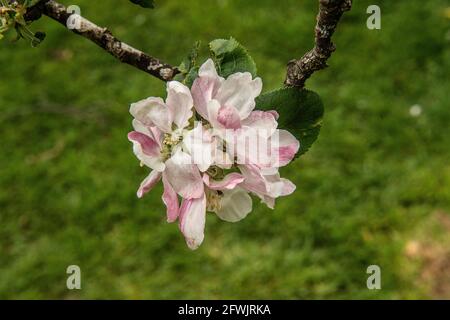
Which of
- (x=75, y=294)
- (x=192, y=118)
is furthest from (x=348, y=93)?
(x=192, y=118)

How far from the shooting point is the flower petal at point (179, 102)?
0.74 m

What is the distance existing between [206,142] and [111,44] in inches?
9.5

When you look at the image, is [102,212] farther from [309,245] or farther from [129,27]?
[129,27]

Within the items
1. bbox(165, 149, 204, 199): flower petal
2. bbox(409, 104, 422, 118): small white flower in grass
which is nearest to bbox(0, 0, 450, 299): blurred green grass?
bbox(409, 104, 422, 118): small white flower in grass

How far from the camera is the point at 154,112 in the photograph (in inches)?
30.2

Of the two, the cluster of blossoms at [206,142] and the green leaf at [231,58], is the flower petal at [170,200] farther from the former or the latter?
the green leaf at [231,58]

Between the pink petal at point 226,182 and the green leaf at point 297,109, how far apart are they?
9 centimetres

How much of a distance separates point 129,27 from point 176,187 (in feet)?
9.24

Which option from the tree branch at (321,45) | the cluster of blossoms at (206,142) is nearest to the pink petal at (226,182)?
the cluster of blossoms at (206,142)

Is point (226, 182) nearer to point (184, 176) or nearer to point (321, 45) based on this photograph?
point (184, 176)

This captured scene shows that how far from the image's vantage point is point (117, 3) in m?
3.59

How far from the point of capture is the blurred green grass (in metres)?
2.48
